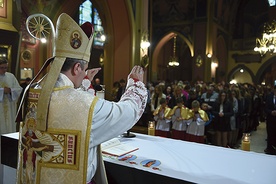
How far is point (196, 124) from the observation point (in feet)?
18.9

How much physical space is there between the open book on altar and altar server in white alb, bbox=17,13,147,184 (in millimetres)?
600

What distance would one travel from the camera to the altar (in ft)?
6.08

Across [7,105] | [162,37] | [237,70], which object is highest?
[162,37]

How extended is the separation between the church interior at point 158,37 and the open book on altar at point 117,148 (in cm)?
213

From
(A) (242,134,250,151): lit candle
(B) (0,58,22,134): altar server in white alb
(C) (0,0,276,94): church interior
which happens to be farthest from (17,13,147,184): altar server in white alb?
(B) (0,58,22,134): altar server in white alb

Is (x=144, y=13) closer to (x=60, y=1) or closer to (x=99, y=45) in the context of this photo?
(x=60, y=1)

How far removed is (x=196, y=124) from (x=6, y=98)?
12.8ft

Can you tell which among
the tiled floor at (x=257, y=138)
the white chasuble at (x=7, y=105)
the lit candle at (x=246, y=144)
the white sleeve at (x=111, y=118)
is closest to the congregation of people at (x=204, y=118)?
the tiled floor at (x=257, y=138)

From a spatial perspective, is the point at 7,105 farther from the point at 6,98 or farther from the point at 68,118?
the point at 68,118

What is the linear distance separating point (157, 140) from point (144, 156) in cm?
62

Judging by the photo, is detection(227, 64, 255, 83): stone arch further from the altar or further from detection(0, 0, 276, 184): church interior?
the altar

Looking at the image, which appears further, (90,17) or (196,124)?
(90,17)

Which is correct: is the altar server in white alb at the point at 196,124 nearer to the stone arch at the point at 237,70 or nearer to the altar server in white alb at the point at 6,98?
the altar server in white alb at the point at 6,98

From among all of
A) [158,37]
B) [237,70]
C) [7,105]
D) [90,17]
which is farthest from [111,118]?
[237,70]
